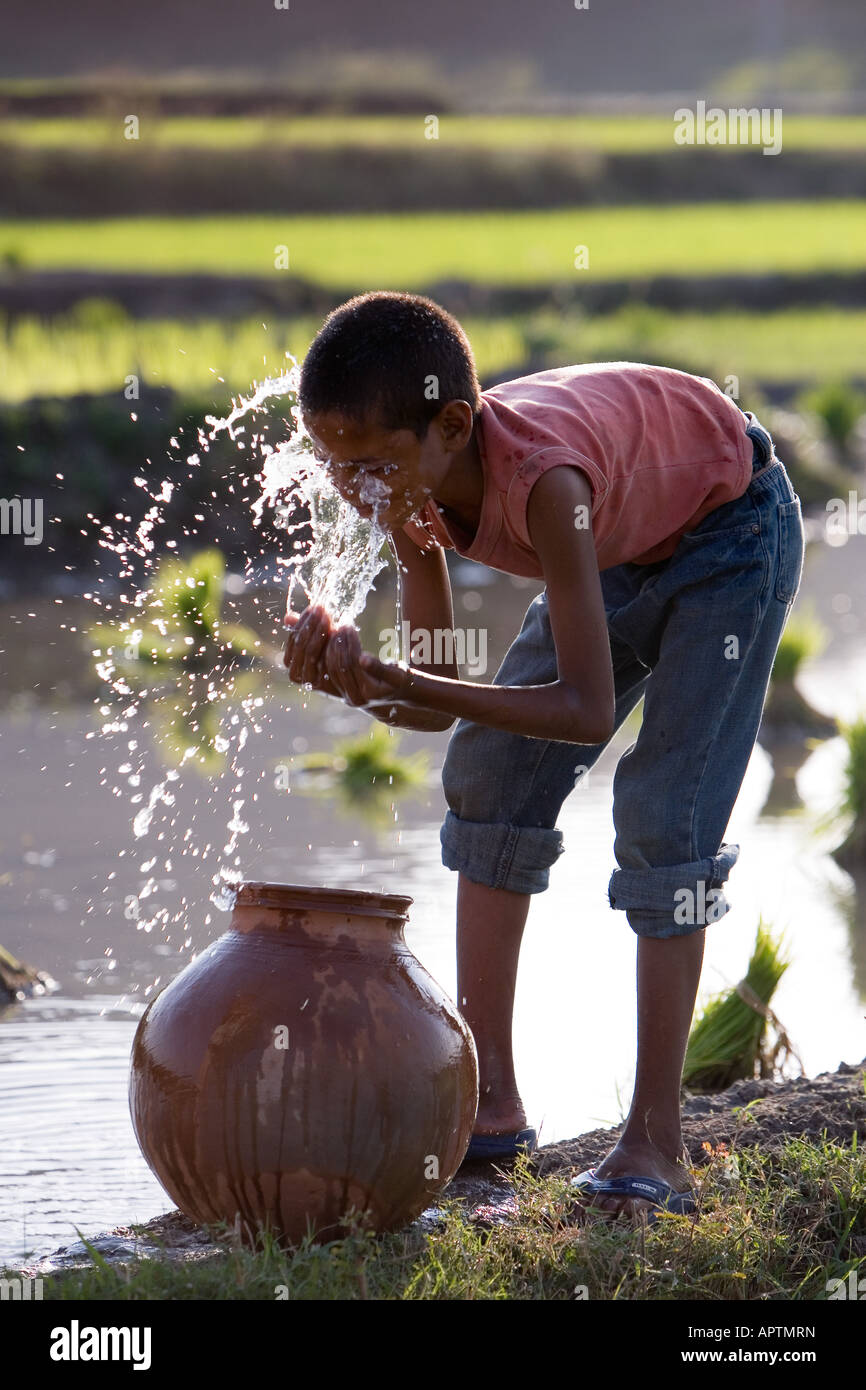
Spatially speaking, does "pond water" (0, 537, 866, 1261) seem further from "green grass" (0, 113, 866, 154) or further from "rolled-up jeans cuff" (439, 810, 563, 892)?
"green grass" (0, 113, 866, 154)

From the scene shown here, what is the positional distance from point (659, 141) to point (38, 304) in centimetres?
2160

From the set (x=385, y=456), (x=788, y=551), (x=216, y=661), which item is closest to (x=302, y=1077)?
(x=385, y=456)

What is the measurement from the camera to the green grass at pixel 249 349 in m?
13.4

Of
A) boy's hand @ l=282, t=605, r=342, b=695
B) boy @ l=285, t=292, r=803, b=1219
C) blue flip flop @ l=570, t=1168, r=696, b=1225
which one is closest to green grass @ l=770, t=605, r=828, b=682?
boy @ l=285, t=292, r=803, b=1219

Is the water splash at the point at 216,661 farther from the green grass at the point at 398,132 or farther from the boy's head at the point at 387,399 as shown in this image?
the green grass at the point at 398,132

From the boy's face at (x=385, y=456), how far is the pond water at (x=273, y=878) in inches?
53.8

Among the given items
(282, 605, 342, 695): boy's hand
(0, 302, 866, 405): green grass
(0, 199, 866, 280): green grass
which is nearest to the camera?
(282, 605, 342, 695): boy's hand

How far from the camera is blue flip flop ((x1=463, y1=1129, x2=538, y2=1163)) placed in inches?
138

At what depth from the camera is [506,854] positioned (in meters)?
3.51

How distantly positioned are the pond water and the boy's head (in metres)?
1.40

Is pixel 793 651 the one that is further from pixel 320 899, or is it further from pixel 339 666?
pixel 339 666

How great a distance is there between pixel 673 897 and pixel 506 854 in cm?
41

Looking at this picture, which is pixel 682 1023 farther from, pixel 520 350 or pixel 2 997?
pixel 520 350

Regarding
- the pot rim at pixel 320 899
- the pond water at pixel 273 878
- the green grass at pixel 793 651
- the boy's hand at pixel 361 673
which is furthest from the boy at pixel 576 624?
the green grass at pixel 793 651
